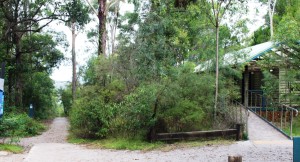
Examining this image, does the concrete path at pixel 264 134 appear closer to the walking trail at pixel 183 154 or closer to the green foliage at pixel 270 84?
the walking trail at pixel 183 154

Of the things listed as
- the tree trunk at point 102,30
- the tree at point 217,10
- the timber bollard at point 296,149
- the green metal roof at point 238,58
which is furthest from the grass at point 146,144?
the tree trunk at point 102,30

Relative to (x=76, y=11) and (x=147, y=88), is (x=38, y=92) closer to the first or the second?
(x=76, y=11)

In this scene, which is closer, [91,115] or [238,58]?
[91,115]

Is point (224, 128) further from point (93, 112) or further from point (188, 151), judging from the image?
point (93, 112)

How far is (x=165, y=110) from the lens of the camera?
44.2ft

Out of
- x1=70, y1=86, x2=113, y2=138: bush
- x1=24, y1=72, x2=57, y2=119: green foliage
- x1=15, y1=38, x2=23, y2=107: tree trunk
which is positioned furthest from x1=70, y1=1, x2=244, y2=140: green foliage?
x1=24, y1=72, x2=57, y2=119: green foliage

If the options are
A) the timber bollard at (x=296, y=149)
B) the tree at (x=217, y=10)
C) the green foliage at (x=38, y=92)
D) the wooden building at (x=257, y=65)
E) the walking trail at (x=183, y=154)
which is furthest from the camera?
the green foliage at (x=38, y=92)

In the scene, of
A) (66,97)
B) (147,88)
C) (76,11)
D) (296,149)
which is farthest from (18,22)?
(66,97)

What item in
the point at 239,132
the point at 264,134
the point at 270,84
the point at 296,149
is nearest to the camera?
the point at 296,149

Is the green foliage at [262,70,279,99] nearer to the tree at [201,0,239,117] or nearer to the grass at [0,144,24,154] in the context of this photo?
the tree at [201,0,239,117]

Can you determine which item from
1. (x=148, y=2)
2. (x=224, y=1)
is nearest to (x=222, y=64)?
(x=224, y=1)

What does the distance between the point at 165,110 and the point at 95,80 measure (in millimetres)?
4447

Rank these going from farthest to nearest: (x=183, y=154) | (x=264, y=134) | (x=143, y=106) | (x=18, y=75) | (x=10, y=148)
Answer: (x=18, y=75) → (x=264, y=134) → (x=143, y=106) → (x=10, y=148) → (x=183, y=154)

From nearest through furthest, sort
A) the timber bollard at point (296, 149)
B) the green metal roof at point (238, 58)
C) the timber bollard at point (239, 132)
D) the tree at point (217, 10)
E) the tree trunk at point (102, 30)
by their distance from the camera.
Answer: the timber bollard at point (296, 149)
the timber bollard at point (239, 132)
the tree at point (217, 10)
the green metal roof at point (238, 58)
the tree trunk at point (102, 30)
